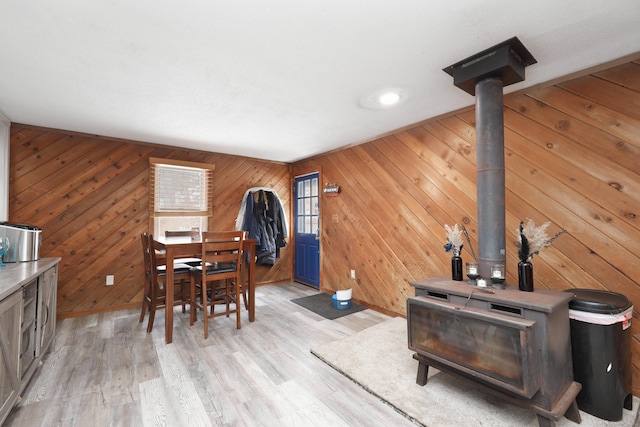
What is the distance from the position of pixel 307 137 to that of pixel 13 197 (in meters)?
3.41

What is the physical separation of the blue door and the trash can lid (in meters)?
3.38

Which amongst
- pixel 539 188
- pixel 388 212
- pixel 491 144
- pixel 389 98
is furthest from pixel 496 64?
pixel 388 212

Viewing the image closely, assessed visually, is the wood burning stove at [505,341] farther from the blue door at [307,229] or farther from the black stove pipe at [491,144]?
the blue door at [307,229]

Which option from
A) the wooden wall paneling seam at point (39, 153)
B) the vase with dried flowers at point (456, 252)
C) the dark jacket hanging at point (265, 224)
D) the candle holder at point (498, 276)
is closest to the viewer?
the candle holder at point (498, 276)

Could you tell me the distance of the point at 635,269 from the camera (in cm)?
191

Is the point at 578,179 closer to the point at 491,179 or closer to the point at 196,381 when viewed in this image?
the point at 491,179

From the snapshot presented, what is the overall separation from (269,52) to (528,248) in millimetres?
2116

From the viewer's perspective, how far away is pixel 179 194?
Result: 4.17 metres

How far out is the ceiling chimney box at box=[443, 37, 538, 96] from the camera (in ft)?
5.89

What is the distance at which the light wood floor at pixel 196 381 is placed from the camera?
1713 mm

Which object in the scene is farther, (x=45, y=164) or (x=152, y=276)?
(x=45, y=164)

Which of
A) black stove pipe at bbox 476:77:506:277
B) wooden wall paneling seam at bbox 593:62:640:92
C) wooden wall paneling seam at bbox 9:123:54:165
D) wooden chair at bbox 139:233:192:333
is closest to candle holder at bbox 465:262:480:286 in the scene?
black stove pipe at bbox 476:77:506:277

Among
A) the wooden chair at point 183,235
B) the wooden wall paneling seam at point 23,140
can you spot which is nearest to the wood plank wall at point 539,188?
the wooden chair at point 183,235

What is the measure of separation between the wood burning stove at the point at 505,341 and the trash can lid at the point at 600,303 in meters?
0.11
